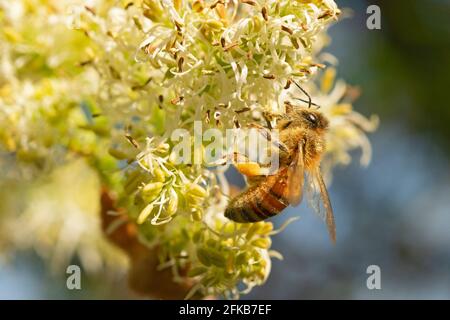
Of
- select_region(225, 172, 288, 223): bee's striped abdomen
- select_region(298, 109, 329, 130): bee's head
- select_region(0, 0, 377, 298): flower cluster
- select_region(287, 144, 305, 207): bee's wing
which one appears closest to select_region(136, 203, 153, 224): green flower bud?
select_region(0, 0, 377, 298): flower cluster

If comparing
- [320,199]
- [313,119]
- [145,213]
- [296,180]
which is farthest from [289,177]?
[145,213]

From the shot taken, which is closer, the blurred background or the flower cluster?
the flower cluster

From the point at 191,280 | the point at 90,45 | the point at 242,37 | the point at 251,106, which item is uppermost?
the point at 90,45

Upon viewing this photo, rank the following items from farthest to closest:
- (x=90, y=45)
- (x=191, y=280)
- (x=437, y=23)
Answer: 1. (x=437, y=23)
2. (x=90, y=45)
3. (x=191, y=280)

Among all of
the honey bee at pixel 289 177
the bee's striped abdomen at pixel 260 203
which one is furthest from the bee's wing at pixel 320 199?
the bee's striped abdomen at pixel 260 203

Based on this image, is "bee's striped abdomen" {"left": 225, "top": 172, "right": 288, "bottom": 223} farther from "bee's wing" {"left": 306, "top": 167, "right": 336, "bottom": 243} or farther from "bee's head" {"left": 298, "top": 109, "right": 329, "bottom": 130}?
"bee's head" {"left": 298, "top": 109, "right": 329, "bottom": 130}

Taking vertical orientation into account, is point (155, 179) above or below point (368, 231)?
below

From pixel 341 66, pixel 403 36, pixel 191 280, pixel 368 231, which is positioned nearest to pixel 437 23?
pixel 403 36

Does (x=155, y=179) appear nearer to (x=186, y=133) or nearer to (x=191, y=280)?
(x=186, y=133)
